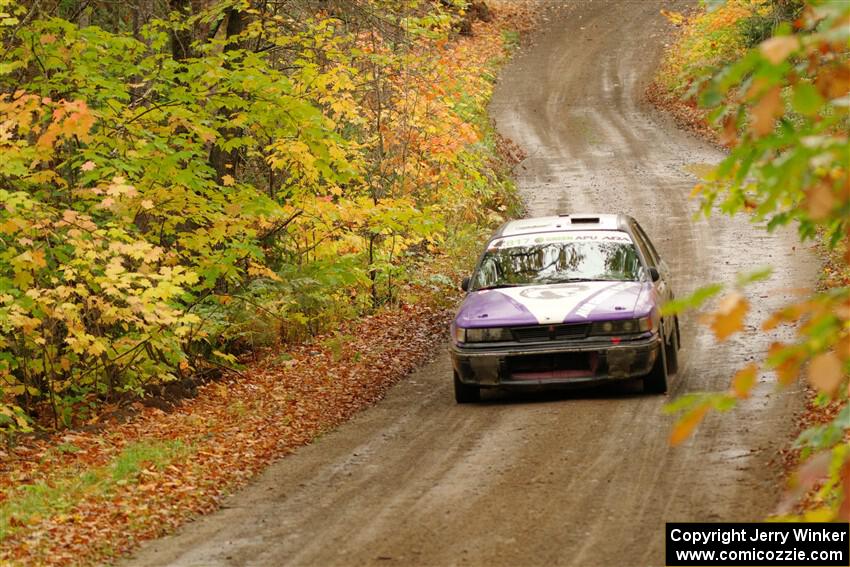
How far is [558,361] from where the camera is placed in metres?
10.5

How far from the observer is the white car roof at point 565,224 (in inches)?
483

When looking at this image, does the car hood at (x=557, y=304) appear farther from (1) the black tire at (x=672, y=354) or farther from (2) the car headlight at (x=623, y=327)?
(1) the black tire at (x=672, y=354)

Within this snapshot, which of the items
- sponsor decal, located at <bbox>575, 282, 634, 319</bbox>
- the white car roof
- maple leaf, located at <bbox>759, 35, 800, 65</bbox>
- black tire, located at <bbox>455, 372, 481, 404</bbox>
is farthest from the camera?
the white car roof

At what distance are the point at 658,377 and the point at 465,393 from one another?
6.58 ft

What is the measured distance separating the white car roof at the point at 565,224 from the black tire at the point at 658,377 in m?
2.03

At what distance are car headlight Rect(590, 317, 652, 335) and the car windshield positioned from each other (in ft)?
3.28

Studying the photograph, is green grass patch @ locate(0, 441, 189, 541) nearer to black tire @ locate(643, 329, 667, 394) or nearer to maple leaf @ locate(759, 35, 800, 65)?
black tire @ locate(643, 329, 667, 394)

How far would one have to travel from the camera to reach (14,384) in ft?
36.9

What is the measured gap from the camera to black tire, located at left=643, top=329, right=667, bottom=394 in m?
10.5

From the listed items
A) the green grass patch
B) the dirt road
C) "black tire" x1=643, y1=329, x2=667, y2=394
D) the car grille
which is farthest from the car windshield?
the green grass patch

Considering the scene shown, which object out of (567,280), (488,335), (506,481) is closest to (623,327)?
(567,280)

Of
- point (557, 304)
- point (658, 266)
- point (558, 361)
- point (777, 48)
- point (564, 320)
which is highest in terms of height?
point (777, 48)

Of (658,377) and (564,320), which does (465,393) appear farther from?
(658,377)

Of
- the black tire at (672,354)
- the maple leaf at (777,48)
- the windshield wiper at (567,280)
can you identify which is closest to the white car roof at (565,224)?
the windshield wiper at (567,280)
